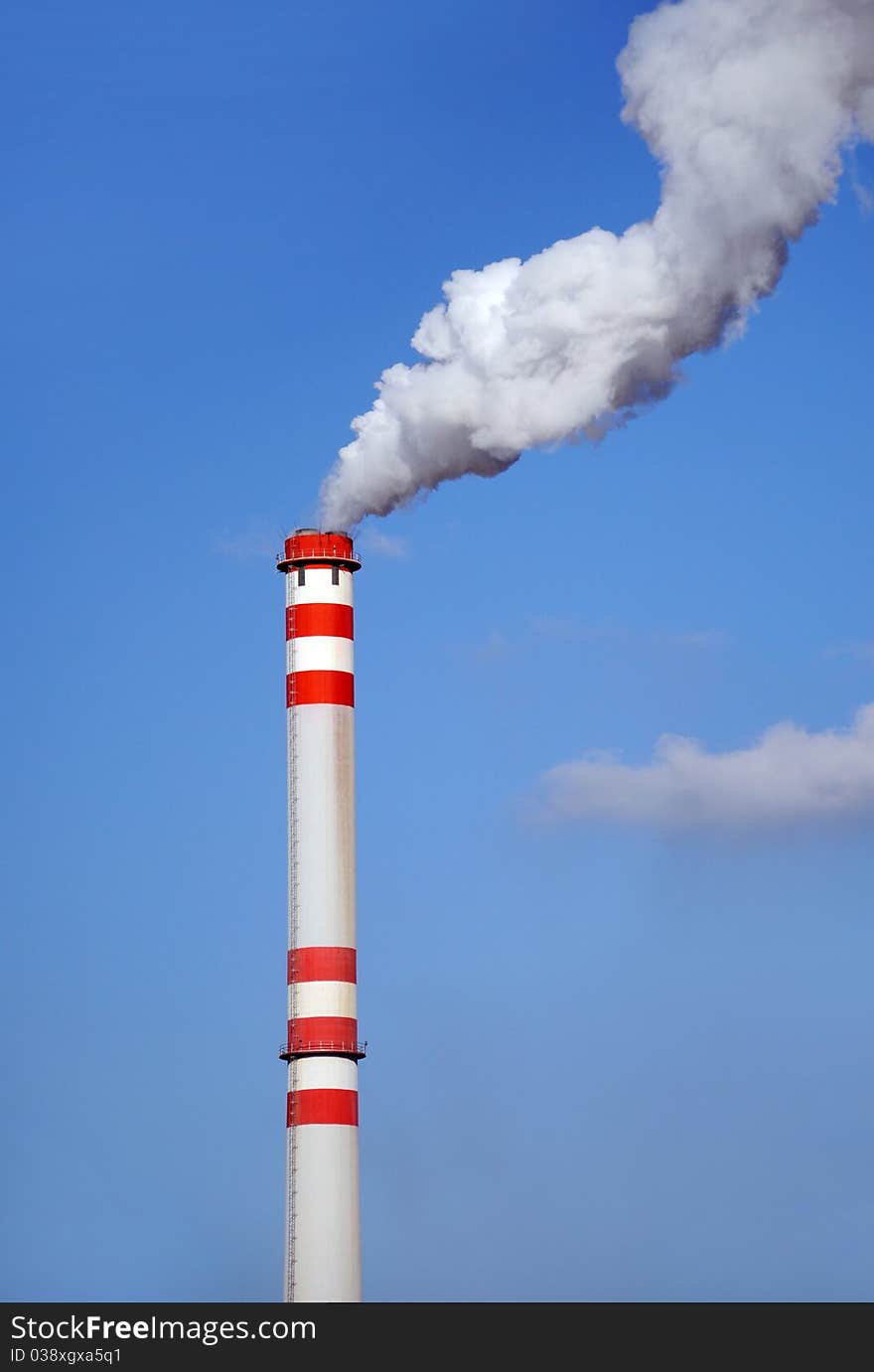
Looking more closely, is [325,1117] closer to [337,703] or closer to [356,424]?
[337,703]

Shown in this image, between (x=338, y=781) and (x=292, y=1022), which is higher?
(x=338, y=781)

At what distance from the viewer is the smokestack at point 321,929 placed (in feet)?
231

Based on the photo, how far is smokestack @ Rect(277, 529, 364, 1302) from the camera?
70.4 meters

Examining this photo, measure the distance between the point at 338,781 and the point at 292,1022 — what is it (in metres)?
5.56

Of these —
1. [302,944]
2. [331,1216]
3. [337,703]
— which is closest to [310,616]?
[337,703]

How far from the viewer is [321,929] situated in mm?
71188

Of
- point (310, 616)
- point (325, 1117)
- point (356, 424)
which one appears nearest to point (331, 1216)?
point (325, 1117)

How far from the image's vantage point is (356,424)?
2904 inches

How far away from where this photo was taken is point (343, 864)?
72.1m
